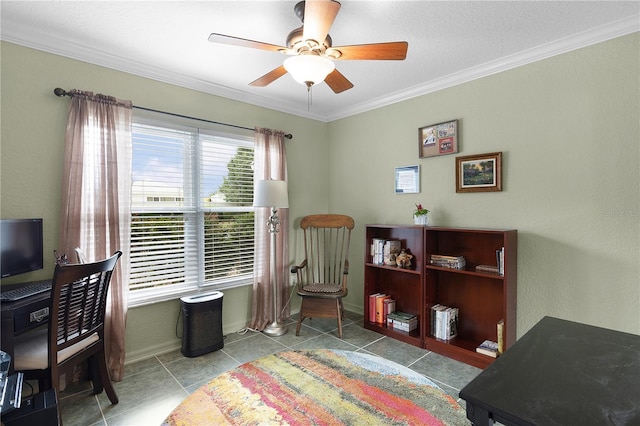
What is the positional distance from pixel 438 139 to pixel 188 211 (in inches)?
101

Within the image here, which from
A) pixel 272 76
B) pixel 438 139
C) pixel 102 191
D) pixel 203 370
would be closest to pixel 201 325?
pixel 203 370

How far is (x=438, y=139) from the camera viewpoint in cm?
325

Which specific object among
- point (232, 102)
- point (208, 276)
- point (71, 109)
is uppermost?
point (232, 102)

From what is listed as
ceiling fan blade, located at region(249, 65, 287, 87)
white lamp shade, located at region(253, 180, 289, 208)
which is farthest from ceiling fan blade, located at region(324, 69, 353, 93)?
white lamp shade, located at region(253, 180, 289, 208)

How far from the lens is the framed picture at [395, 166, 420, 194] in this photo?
3441 mm

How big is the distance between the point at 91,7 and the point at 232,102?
5.04 ft

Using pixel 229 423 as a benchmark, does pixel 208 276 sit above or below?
above

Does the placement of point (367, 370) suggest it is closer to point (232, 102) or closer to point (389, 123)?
point (389, 123)

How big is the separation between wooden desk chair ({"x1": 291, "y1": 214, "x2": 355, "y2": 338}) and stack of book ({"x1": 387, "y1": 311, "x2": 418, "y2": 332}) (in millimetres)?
534

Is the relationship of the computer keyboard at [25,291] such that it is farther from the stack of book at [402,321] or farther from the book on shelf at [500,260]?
the book on shelf at [500,260]

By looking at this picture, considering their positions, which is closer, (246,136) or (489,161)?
(489,161)

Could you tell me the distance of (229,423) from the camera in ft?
6.34

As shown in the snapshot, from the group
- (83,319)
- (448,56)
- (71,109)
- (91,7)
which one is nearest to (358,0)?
(448,56)

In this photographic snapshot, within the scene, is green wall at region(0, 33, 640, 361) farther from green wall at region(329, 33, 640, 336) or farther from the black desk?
the black desk
